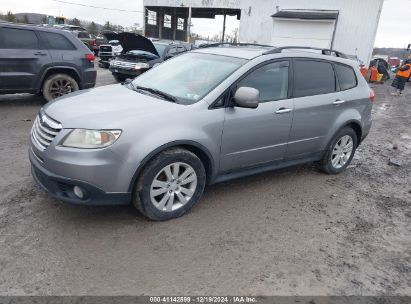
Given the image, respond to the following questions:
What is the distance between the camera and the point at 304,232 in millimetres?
3619

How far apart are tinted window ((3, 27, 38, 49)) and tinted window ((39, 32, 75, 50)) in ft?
0.69

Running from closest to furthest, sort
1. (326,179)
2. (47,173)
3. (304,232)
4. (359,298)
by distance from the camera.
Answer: (359,298) → (47,173) → (304,232) → (326,179)

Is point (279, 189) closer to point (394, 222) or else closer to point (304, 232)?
point (304, 232)

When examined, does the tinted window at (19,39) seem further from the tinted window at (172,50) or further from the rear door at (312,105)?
the tinted window at (172,50)

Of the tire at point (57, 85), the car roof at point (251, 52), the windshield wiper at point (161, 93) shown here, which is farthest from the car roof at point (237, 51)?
the tire at point (57, 85)

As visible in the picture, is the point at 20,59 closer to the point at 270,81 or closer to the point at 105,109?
the point at 105,109

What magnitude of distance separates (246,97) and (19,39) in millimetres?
6241

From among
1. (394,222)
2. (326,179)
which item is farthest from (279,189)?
(394,222)

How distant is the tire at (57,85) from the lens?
26.5ft

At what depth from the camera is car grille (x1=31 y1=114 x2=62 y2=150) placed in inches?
127

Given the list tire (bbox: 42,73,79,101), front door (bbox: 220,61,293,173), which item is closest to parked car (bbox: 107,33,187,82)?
tire (bbox: 42,73,79,101)

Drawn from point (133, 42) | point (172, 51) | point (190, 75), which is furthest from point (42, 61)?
point (172, 51)

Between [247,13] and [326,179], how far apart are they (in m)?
24.5

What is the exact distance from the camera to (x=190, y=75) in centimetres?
413
